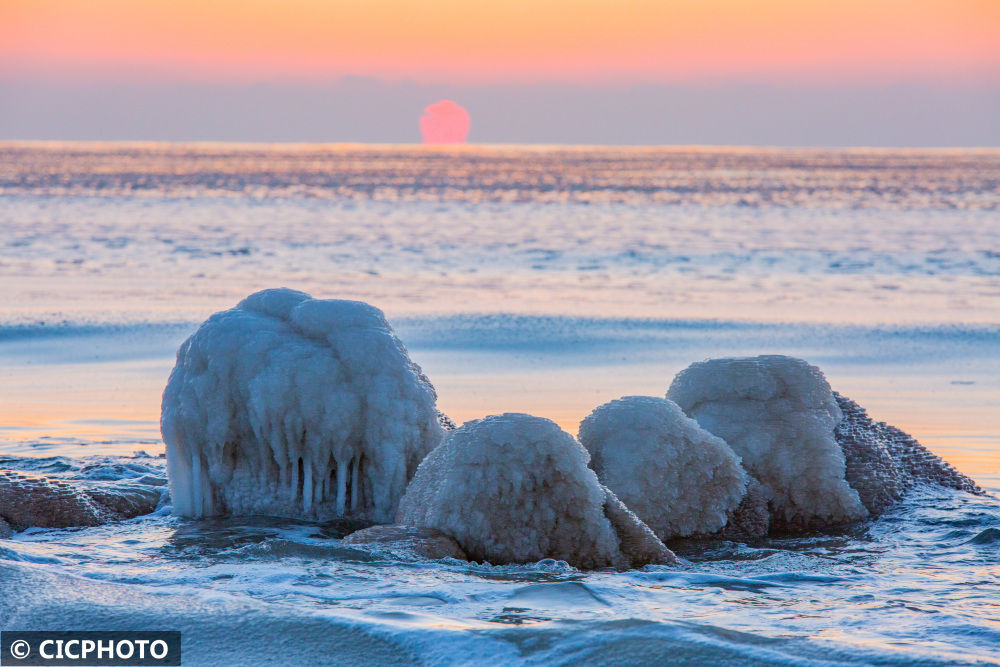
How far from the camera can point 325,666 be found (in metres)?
3.99

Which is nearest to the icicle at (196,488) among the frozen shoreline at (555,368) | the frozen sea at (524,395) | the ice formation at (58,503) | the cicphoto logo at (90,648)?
the frozen sea at (524,395)

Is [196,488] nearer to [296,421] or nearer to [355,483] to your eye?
[296,421]

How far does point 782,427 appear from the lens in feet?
21.7

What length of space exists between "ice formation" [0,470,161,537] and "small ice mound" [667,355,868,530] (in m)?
3.23

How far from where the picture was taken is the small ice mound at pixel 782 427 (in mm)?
6453

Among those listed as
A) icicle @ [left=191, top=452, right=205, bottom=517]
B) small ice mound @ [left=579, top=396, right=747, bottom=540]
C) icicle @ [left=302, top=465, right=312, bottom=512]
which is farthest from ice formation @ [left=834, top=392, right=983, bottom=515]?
icicle @ [left=191, top=452, right=205, bottom=517]

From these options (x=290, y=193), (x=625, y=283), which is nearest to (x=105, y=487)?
(x=625, y=283)

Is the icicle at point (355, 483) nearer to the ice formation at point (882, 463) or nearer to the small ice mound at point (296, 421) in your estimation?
the small ice mound at point (296, 421)

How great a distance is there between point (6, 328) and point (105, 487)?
22.1ft

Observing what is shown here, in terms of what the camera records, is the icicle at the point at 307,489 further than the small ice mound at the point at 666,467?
Yes

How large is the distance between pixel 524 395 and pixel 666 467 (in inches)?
138

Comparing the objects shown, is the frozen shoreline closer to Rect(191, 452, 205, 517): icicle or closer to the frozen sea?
the frozen sea

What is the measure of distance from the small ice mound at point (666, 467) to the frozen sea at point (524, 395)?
0.23 metres

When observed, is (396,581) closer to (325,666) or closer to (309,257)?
(325,666)
